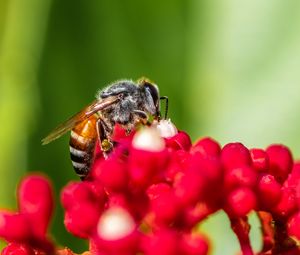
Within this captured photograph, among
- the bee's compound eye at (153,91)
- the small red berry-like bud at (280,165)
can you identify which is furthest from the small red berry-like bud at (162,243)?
the bee's compound eye at (153,91)

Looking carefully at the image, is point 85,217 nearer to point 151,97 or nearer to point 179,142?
point 179,142

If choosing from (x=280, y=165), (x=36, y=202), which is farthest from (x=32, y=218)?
(x=280, y=165)

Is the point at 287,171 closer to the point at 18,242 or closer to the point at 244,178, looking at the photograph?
the point at 244,178

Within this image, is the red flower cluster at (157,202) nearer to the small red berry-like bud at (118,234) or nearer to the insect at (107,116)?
the small red berry-like bud at (118,234)

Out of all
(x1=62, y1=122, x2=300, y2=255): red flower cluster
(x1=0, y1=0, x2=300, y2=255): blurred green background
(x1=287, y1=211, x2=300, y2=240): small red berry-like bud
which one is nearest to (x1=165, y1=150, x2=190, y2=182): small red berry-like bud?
(x1=62, y1=122, x2=300, y2=255): red flower cluster

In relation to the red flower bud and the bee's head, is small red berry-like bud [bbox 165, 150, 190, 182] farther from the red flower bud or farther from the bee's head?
the bee's head

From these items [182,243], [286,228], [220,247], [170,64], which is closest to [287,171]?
[286,228]
